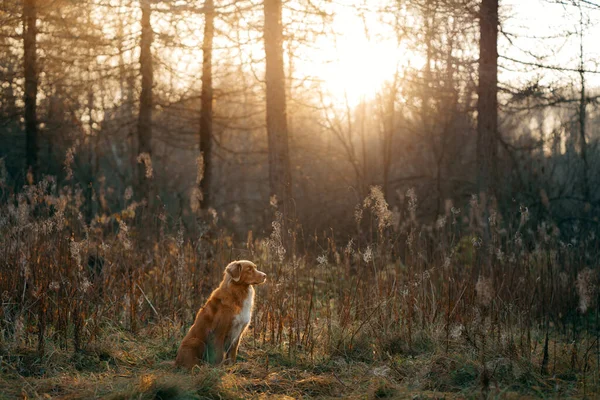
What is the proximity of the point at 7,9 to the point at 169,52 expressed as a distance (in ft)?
12.0

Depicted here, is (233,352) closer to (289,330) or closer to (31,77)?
(289,330)

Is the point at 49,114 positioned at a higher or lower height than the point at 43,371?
higher

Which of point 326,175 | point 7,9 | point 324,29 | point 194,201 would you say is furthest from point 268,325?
point 326,175

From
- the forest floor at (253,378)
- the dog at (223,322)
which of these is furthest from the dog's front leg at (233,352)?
the forest floor at (253,378)

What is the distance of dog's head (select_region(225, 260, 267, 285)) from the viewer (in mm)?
5910

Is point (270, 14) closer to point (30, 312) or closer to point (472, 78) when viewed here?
point (472, 78)

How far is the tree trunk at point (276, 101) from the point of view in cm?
1072

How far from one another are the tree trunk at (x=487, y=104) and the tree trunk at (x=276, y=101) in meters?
3.33

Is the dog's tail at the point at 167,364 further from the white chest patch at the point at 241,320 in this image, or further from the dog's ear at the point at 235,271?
the dog's ear at the point at 235,271

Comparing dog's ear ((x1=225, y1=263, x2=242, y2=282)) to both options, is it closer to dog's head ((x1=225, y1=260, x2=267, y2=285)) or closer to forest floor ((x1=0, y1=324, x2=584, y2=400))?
dog's head ((x1=225, y1=260, x2=267, y2=285))

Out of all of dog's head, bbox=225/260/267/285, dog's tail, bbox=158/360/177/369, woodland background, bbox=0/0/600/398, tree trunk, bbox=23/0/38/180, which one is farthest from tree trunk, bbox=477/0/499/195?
tree trunk, bbox=23/0/38/180

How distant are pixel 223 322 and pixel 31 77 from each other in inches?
477

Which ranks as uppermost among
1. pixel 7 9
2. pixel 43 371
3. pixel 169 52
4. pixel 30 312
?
pixel 7 9

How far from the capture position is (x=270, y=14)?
35.1 ft
